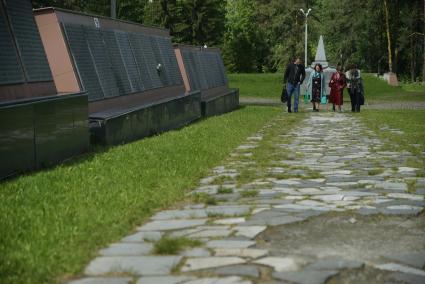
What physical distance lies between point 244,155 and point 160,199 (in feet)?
15.0

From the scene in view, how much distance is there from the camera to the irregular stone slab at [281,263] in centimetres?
465

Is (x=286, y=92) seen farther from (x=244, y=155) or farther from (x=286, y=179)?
(x=286, y=179)

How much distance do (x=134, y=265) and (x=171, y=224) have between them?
4.42 ft

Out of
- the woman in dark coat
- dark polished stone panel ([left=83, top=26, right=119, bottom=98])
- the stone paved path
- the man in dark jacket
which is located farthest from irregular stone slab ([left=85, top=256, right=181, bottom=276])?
the woman in dark coat

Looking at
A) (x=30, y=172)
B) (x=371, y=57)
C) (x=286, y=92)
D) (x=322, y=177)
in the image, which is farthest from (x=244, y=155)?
(x=371, y=57)

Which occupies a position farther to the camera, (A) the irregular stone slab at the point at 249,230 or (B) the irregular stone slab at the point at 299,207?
(B) the irregular stone slab at the point at 299,207

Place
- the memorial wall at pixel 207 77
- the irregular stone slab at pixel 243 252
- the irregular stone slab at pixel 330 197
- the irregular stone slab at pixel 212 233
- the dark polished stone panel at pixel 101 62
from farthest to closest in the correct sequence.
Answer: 1. the memorial wall at pixel 207 77
2. the dark polished stone panel at pixel 101 62
3. the irregular stone slab at pixel 330 197
4. the irregular stone slab at pixel 212 233
5. the irregular stone slab at pixel 243 252

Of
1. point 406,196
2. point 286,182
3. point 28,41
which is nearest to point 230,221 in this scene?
point 406,196

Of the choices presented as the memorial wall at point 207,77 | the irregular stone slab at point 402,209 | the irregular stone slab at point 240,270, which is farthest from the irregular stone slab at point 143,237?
the memorial wall at point 207,77

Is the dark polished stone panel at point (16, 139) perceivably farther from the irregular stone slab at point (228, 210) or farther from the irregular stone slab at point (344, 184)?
the irregular stone slab at point (344, 184)

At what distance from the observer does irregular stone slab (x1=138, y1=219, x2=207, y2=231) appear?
5930 mm

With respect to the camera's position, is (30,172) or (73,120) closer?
(30,172)

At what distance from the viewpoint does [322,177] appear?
905cm

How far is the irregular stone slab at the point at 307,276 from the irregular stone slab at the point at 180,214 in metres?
2.00
